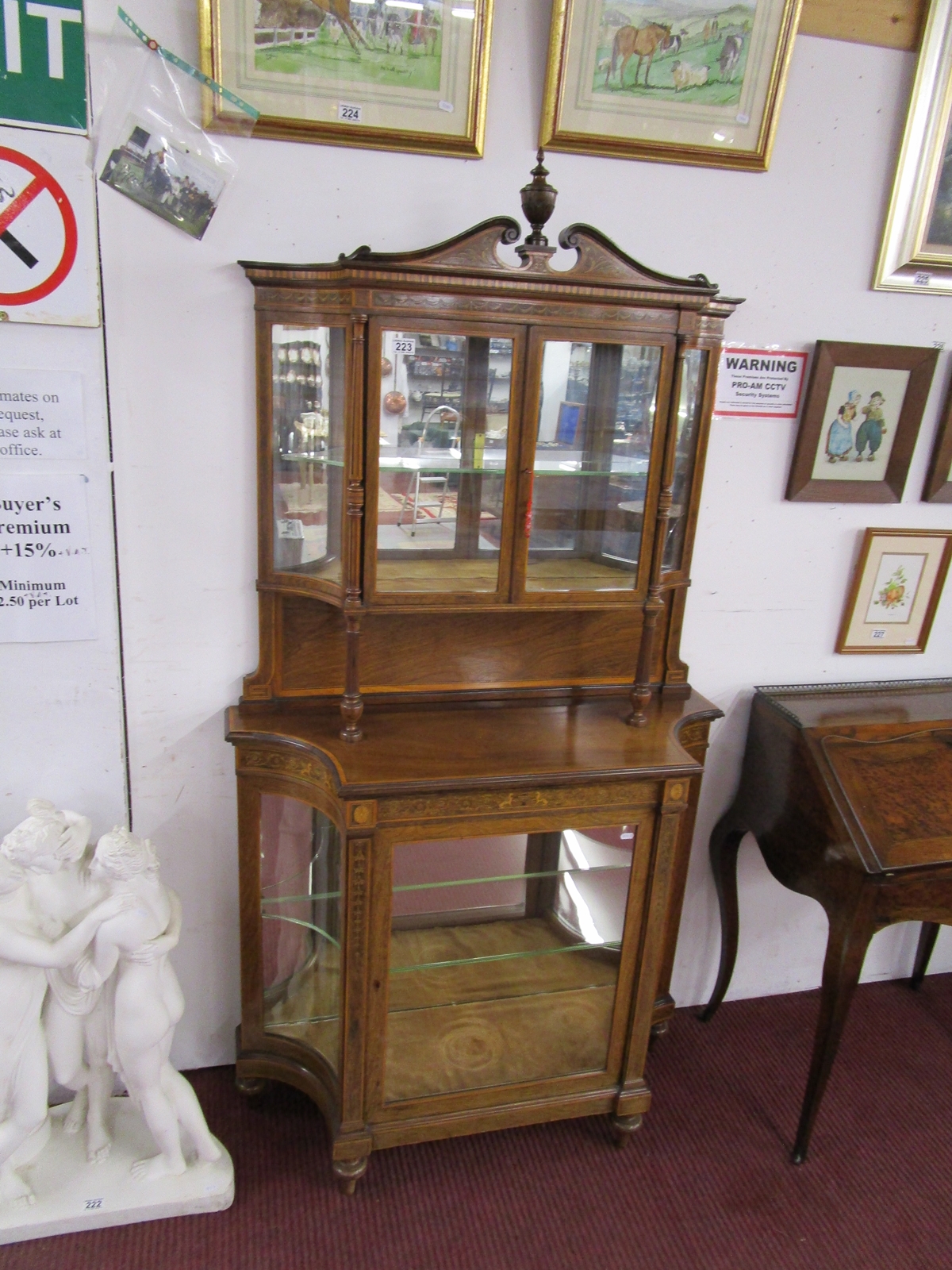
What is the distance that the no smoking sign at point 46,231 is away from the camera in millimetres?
1646

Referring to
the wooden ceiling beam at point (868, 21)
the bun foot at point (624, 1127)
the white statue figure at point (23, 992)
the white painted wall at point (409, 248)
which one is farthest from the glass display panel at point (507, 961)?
the wooden ceiling beam at point (868, 21)

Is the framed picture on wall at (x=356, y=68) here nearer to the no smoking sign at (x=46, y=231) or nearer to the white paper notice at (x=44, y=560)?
the no smoking sign at (x=46, y=231)

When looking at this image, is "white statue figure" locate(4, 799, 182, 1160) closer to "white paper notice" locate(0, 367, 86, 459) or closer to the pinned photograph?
"white paper notice" locate(0, 367, 86, 459)

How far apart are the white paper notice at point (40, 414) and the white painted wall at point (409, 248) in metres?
0.08

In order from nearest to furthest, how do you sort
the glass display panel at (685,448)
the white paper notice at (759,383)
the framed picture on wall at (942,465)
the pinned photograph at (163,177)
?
the pinned photograph at (163,177) → the glass display panel at (685,448) → the white paper notice at (759,383) → the framed picture on wall at (942,465)

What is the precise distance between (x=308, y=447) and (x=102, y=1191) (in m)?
1.64

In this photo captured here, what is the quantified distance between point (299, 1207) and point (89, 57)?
7.80 feet

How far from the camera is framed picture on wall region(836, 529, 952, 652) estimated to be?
7.61 ft

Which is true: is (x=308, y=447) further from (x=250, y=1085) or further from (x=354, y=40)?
(x=250, y=1085)

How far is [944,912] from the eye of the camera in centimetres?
197

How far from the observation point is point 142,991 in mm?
1784

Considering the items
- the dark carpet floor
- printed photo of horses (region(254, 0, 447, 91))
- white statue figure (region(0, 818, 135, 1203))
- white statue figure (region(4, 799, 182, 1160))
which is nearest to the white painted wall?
printed photo of horses (region(254, 0, 447, 91))

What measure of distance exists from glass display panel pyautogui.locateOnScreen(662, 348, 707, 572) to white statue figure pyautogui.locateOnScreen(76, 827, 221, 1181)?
1339mm

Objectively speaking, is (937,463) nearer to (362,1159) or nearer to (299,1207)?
(362,1159)
